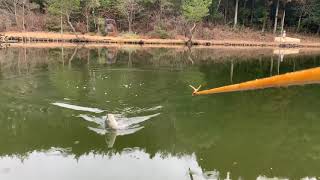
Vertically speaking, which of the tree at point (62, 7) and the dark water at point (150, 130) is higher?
the tree at point (62, 7)

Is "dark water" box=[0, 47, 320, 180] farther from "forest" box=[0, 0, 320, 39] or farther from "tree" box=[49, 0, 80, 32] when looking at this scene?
"forest" box=[0, 0, 320, 39]

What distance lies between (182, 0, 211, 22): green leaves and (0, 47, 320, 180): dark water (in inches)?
1022

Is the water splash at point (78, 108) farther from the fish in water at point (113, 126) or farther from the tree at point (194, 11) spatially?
the tree at point (194, 11)

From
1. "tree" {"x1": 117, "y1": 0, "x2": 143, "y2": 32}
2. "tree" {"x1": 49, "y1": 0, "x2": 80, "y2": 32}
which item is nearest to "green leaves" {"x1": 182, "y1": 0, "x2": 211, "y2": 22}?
"tree" {"x1": 117, "y1": 0, "x2": 143, "y2": 32}

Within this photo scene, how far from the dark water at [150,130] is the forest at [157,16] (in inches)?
1023

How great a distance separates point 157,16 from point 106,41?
812cm

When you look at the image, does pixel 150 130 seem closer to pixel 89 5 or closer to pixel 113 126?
pixel 113 126

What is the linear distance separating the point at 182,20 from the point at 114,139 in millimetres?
38164

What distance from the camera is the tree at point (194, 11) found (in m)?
43.7

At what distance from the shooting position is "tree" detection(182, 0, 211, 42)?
4366 centimetres

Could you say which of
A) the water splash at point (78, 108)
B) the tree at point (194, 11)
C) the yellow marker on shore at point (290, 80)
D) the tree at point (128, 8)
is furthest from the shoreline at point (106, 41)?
the yellow marker on shore at point (290, 80)

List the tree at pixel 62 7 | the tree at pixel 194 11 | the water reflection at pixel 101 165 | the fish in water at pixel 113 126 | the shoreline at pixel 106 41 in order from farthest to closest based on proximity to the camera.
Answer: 1. the tree at pixel 194 11
2. the tree at pixel 62 7
3. the shoreline at pixel 106 41
4. the fish in water at pixel 113 126
5. the water reflection at pixel 101 165

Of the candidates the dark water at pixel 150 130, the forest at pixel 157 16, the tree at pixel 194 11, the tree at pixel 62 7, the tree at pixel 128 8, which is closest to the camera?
the dark water at pixel 150 130

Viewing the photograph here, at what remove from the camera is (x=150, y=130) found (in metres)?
10.1
